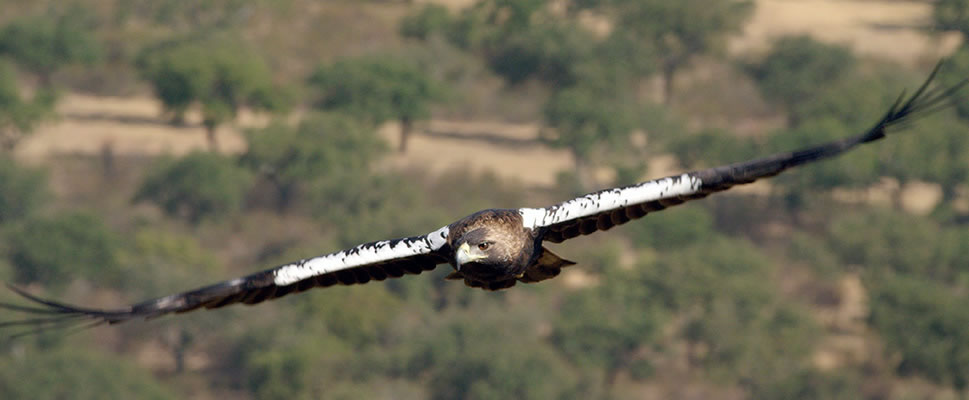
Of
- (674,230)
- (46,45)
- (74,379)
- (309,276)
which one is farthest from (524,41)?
(309,276)

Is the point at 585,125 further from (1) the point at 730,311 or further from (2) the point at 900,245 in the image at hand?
(1) the point at 730,311

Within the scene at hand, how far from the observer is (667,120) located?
7219cm

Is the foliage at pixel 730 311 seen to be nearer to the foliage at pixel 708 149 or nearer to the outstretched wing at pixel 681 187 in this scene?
the foliage at pixel 708 149

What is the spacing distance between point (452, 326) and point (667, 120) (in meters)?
22.0

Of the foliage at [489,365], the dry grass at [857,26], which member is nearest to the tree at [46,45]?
the foliage at [489,365]

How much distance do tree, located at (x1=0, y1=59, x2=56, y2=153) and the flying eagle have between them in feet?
190

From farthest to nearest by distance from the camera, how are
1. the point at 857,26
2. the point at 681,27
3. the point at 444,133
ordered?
the point at 857,26 → the point at 681,27 → the point at 444,133

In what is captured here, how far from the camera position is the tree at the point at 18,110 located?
68.7m

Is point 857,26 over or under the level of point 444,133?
over

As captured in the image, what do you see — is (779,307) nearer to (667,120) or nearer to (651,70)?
(667,120)

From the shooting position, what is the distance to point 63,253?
60688mm

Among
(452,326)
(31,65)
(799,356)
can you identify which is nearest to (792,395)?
(799,356)

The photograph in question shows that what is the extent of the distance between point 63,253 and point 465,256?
50699 mm

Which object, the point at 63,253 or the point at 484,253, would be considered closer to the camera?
the point at 484,253
